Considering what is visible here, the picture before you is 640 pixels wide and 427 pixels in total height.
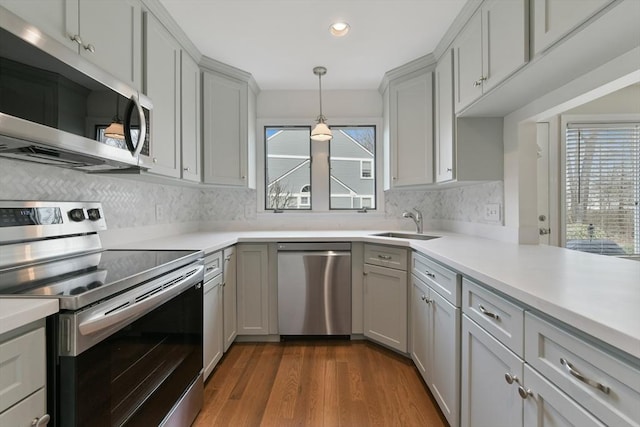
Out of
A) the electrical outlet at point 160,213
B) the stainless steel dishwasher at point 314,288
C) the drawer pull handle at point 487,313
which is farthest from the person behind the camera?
the stainless steel dishwasher at point 314,288

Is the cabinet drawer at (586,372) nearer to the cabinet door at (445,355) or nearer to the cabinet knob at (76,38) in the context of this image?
the cabinet door at (445,355)

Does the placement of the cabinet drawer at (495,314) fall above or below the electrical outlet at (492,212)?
below

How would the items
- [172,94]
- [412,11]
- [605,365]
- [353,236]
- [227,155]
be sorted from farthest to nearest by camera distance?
1. [227,155]
2. [353,236]
3. [172,94]
4. [412,11]
5. [605,365]

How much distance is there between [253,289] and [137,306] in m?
1.41

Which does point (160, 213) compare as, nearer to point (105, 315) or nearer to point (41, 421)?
point (105, 315)

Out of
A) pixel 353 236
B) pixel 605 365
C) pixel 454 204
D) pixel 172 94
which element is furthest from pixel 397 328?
pixel 172 94

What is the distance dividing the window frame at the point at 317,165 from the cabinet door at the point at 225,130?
41 centimetres

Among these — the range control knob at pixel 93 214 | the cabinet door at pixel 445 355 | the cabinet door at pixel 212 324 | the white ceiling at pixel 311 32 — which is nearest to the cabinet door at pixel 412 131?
the white ceiling at pixel 311 32

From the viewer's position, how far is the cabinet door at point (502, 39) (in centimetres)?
127

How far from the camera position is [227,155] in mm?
2566

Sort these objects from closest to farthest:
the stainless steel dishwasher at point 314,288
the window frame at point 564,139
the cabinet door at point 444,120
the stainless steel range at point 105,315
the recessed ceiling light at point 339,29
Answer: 1. the stainless steel range at point 105,315
2. the recessed ceiling light at point 339,29
3. the cabinet door at point 444,120
4. the stainless steel dishwasher at point 314,288
5. the window frame at point 564,139

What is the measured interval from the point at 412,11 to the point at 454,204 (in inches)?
63.3

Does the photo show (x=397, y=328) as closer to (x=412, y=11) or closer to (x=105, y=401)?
(x=105, y=401)

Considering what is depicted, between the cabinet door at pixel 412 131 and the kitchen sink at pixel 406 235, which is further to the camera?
the kitchen sink at pixel 406 235
